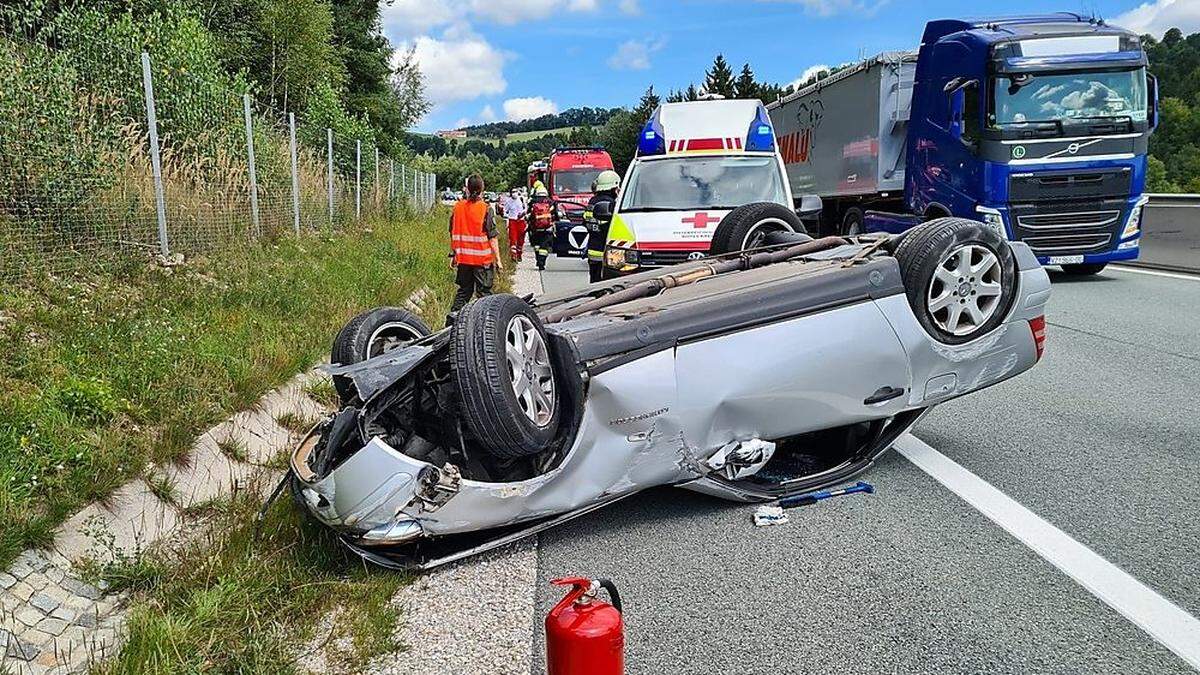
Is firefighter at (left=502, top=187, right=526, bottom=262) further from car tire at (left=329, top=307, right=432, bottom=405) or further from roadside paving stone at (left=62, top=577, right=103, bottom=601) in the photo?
roadside paving stone at (left=62, top=577, right=103, bottom=601)

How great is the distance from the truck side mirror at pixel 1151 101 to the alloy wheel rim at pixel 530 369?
1162 centimetres

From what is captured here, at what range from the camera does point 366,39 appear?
134 ft

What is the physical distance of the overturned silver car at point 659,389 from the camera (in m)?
3.53

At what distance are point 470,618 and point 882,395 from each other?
221 centimetres

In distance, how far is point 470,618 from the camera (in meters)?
3.37

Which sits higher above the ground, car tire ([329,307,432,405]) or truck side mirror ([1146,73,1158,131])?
truck side mirror ([1146,73,1158,131])

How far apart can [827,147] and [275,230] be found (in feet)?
38.0

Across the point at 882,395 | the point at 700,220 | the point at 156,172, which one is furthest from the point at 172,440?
the point at 700,220

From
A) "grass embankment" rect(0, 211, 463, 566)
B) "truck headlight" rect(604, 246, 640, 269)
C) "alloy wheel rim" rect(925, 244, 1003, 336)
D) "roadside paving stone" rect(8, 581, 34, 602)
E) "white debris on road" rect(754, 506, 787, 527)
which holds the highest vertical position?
"alloy wheel rim" rect(925, 244, 1003, 336)

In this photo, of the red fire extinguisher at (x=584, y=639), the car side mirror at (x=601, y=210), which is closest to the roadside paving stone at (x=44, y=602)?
the red fire extinguisher at (x=584, y=639)

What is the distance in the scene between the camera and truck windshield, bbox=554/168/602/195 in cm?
2538

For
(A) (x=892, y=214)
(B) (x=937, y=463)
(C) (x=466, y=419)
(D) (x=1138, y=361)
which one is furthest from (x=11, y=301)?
(A) (x=892, y=214)

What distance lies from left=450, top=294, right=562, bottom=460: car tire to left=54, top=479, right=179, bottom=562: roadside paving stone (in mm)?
1451

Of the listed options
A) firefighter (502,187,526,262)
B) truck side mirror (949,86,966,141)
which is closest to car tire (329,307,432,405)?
truck side mirror (949,86,966,141)
